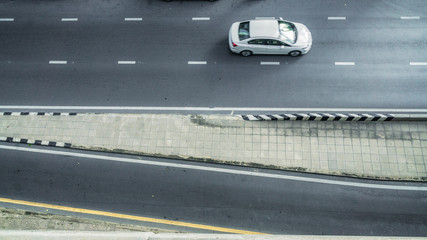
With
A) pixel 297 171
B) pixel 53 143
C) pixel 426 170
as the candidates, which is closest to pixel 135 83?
pixel 53 143

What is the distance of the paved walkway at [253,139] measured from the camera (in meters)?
11.5

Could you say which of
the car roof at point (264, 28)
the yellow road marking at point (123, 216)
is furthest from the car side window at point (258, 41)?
the yellow road marking at point (123, 216)

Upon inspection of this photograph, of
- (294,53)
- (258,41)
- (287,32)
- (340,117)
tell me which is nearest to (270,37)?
(258,41)

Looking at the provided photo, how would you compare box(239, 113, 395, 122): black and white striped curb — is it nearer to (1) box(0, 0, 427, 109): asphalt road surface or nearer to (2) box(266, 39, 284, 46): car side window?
(1) box(0, 0, 427, 109): asphalt road surface

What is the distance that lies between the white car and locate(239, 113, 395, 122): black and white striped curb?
3366mm

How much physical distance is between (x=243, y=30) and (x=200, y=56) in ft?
8.07

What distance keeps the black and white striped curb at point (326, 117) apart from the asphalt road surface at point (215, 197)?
94.7 inches

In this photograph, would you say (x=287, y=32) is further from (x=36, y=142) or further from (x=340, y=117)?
(x=36, y=142)

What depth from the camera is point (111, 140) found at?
40.1 feet

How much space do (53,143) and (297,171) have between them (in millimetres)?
A: 10683

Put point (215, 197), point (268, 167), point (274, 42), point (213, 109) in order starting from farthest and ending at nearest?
1. point (274, 42)
2. point (213, 109)
3. point (268, 167)
4. point (215, 197)

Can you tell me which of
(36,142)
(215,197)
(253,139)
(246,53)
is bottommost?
(215,197)

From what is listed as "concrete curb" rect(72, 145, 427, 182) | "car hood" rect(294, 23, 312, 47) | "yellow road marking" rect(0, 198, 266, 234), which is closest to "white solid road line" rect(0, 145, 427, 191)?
"concrete curb" rect(72, 145, 427, 182)

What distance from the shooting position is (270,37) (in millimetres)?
13031
